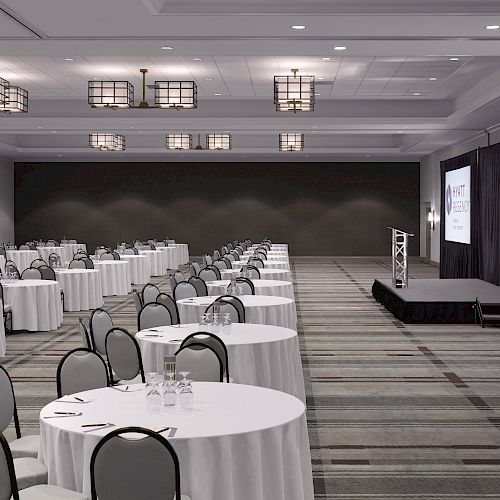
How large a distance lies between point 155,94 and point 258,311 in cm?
470

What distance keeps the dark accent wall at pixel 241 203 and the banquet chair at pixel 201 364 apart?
1054 inches

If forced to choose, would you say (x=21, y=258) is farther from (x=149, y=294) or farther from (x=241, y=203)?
(x=149, y=294)

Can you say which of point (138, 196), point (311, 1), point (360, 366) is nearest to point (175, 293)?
point (360, 366)

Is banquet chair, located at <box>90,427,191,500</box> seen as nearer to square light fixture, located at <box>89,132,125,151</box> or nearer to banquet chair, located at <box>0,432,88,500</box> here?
banquet chair, located at <box>0,432,88,500</box>

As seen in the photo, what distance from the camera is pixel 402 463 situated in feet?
20.5

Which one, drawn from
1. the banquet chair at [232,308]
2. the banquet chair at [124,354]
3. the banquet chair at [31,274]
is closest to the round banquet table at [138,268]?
the banquet chair at [31,274]

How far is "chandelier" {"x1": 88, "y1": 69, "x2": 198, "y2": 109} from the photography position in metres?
13.1

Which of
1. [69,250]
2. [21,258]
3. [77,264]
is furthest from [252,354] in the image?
[69,250]

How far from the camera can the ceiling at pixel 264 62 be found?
8.99 m

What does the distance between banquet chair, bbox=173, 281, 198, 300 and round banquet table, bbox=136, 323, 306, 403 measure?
10.2ft

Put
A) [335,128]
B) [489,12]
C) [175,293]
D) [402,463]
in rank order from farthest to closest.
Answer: [335,128] → [175,293] → [489,12] → [402,463]

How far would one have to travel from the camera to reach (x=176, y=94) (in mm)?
13172

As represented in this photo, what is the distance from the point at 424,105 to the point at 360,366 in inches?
388

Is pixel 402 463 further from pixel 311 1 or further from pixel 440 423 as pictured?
pixel 311 1
